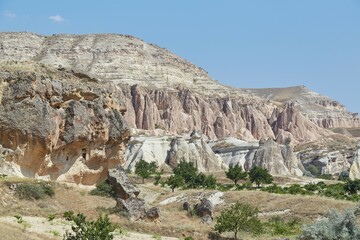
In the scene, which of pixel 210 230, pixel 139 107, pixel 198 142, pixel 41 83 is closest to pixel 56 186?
pixel 41 83

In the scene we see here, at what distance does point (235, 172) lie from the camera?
67.3m

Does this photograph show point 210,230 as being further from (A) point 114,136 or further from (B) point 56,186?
(A) point 114,136

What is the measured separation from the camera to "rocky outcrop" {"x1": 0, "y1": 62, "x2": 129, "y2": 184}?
34.5 m

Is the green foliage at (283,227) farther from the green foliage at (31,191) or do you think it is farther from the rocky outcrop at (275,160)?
the rocky outcrop at (275,160)

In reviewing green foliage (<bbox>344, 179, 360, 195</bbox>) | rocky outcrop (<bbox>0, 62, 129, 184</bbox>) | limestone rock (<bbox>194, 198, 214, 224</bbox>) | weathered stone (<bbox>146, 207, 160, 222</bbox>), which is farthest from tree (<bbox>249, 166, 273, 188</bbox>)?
weathered stone (<bbox>146, 207, 160, 222</bbox>)

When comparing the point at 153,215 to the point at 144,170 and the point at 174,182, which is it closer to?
the point at 174,182

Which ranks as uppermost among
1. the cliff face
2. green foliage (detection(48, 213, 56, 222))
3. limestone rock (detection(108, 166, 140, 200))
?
the cliff face

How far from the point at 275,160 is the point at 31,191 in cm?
7298

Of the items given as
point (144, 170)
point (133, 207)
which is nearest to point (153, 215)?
point (133, 207)

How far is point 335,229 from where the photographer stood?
2078 centimetres

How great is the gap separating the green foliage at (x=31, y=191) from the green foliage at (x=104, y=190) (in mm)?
4982

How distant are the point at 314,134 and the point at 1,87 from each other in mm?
154996

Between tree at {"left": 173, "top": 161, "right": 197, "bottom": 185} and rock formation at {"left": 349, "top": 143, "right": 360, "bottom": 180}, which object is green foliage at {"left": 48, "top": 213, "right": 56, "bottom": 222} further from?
rock formation at {"left": 349, "top": 143, "right": 360, "bottom": 180}

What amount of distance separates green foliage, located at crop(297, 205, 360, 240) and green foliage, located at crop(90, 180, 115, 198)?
16.6m
